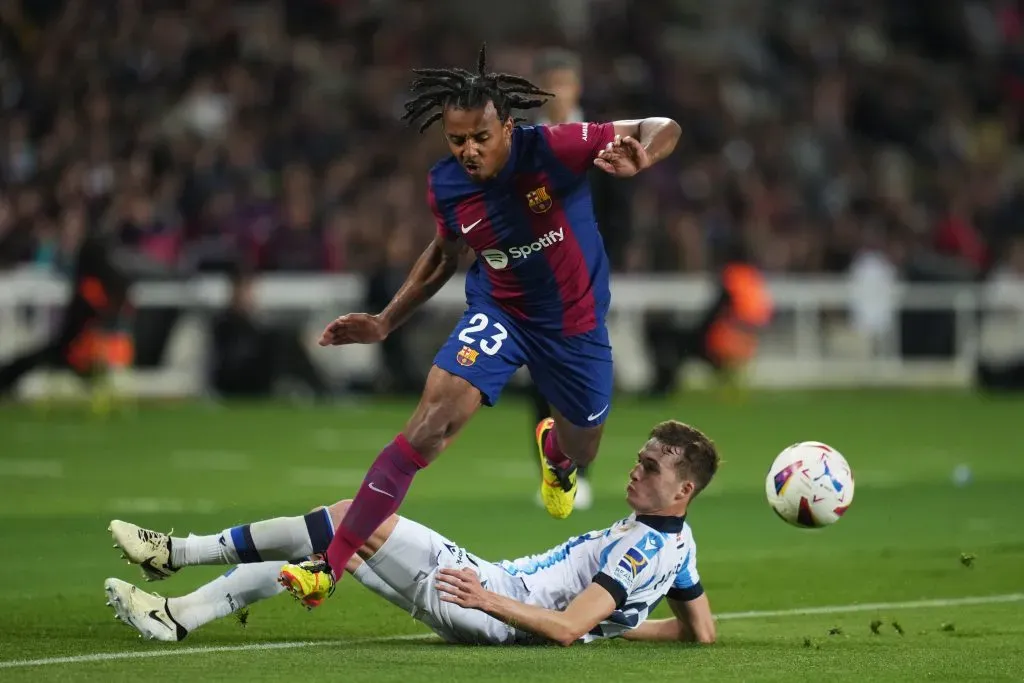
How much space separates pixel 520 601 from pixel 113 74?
18.8 m

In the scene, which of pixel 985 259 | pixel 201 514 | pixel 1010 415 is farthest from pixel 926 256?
pixel 201 514

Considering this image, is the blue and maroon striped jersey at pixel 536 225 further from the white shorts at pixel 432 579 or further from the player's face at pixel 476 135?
the white shorts at pixel 432 579

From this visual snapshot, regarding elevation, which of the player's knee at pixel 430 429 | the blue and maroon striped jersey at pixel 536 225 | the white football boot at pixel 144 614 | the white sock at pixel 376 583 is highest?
the blue and maroon striped jersey at pixel 536 225

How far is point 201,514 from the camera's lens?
41.4 feet

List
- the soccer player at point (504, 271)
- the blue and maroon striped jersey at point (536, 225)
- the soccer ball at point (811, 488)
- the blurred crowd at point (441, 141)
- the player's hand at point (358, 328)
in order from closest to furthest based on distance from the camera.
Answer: the soccer player at point (504, 271)
the soccer ball at point (811, 488)
the blue and maroon striped jersey at point (536, 225)
the player's hand at point (358, 328)
the blurred crowd at point (441, 141)

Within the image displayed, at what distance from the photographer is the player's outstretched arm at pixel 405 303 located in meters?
8.87

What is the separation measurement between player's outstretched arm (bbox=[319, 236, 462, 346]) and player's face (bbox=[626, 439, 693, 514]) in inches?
66.8

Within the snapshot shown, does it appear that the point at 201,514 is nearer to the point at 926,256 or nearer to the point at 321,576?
the point at 321,576

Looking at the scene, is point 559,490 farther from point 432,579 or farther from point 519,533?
point 519,533

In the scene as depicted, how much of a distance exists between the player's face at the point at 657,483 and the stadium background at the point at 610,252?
2.00 ft

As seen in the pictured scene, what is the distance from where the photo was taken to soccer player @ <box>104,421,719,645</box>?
24.8 feet

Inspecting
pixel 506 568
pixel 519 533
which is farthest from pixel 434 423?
pixel 519 533

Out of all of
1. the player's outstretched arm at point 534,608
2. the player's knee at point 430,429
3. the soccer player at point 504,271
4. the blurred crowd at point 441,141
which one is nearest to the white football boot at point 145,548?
the soccer player at point 504,271

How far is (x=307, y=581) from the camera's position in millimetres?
7383
